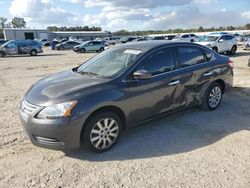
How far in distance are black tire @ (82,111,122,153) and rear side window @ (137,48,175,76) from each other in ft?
3.31

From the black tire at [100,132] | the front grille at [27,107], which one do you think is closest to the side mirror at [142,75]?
the black tire at [100,132]

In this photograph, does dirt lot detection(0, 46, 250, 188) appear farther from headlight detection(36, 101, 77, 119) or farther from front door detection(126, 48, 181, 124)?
headlight detection(36, 101, 77, 119)

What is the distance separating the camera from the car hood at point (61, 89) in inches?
152

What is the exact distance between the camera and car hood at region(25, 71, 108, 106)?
12.7 feet

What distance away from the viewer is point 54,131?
372 centimetres

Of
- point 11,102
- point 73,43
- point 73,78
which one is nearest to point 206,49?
point 73,78

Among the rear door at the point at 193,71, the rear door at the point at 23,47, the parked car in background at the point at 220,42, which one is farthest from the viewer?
the rear door at the point at 23,47

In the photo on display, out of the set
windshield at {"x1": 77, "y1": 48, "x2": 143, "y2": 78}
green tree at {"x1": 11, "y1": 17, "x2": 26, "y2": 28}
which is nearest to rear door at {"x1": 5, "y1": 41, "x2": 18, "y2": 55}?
windshield at {"x1": 77, "y1": 48, "x2": 143, "y2": 78}

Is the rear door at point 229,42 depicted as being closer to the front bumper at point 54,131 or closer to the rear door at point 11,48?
Result: the front bumper at point 54,131

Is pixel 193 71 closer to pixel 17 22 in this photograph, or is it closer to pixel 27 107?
pixel 27 107

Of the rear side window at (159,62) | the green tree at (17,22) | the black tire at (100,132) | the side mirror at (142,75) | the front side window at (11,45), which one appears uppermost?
the green tree at (17,22)

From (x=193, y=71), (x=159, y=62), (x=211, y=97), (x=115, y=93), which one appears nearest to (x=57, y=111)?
(x=115, y=93)

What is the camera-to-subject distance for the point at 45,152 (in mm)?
4227

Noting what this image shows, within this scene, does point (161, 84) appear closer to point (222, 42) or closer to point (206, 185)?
point (206, 185)
